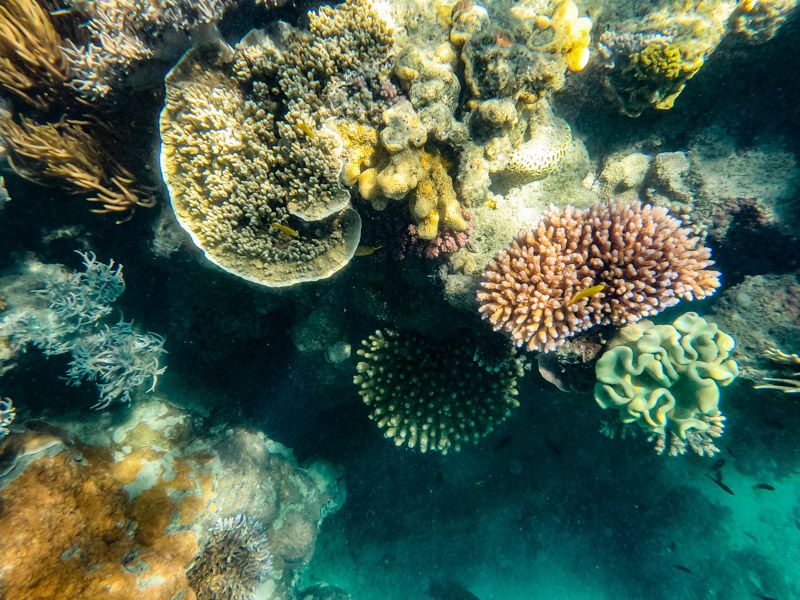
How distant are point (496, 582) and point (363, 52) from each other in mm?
11350

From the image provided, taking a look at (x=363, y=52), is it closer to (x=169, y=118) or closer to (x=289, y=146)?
(x=289, y=146)

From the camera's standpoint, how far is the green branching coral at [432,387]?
15.9ft

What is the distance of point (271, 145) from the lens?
3719 mm

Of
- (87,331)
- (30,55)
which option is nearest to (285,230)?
(30,55)

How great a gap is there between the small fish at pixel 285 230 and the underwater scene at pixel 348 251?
0.11 feet

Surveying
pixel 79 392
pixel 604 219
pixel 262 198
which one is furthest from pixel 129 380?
pixel 604 219

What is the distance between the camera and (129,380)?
5305mm

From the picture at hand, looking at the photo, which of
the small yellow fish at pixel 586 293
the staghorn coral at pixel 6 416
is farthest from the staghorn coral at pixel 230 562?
Answer: the small yellow fish at pixel 586 293

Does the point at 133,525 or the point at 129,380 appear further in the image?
the point at 129,380

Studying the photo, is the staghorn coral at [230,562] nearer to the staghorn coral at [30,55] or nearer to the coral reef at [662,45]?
the staghorn coral at [30,55]

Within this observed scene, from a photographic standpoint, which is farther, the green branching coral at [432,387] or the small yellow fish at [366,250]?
the green branching coral at [432,387]

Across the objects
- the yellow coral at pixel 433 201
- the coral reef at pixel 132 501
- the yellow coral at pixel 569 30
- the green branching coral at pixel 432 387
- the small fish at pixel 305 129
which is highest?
the yellow coral at pixel 569 30

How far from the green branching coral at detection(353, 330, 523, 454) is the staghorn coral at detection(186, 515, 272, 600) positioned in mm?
2633

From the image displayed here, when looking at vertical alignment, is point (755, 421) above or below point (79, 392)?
above
